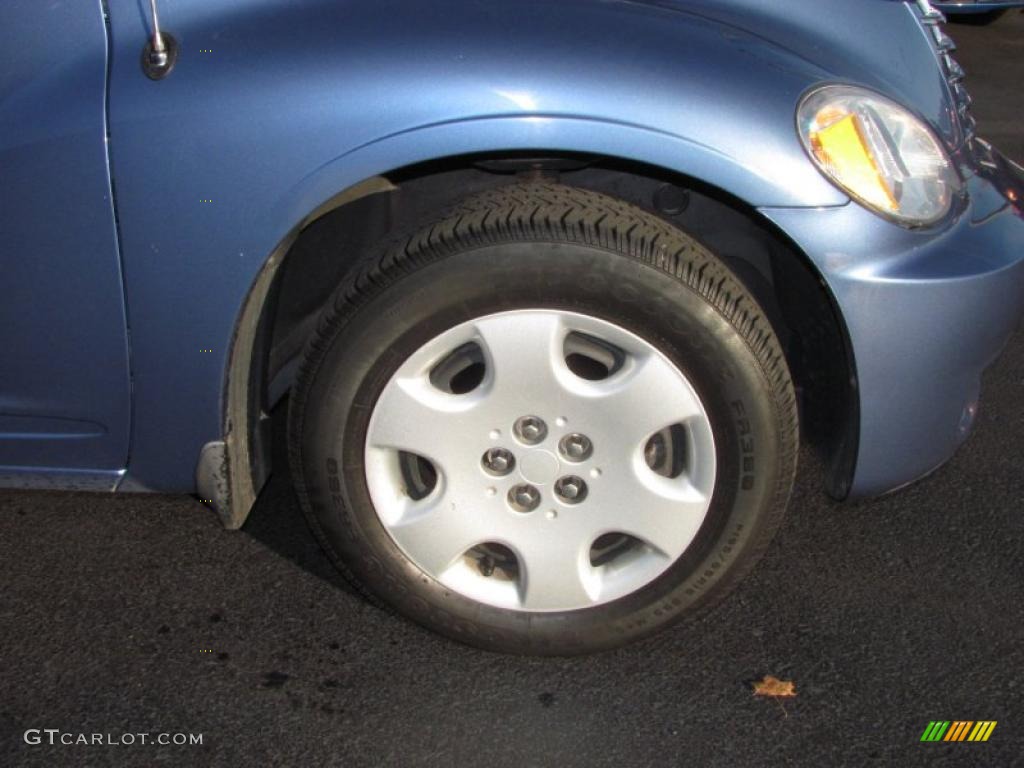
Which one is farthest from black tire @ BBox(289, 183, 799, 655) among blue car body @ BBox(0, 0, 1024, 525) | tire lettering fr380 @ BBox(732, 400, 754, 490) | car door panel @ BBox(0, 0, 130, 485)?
car door panel @ BBox(0, 0, 130, 485)

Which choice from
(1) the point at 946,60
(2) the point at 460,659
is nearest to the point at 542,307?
(2) the point at 460,659

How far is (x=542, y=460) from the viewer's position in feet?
7.26

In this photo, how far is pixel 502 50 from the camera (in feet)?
6.61

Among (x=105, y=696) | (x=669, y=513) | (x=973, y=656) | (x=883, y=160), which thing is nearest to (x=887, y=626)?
(x=973, y=656)

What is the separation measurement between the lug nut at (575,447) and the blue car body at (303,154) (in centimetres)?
50

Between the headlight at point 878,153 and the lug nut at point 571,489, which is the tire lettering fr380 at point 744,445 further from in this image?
the headlight at point 878,153

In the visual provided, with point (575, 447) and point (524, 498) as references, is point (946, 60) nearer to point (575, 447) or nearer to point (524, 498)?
point (575, 447)

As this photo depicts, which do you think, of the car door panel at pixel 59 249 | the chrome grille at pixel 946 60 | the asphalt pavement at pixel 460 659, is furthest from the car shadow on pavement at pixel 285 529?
the chrome grille at pixel 946 60

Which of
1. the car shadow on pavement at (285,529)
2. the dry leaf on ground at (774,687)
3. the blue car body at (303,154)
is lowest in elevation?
the car shadow on pavement at (285,529)

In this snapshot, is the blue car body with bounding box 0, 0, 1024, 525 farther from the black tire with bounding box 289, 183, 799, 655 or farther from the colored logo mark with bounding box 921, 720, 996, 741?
the colored logo mark with bounding box 921, 720, 996, 741

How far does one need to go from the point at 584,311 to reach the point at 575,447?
0.89ft

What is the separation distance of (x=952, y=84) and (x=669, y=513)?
1.15 m

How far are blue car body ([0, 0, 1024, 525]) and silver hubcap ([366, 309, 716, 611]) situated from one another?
1.03ft

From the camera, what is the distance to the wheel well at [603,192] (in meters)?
2.28
